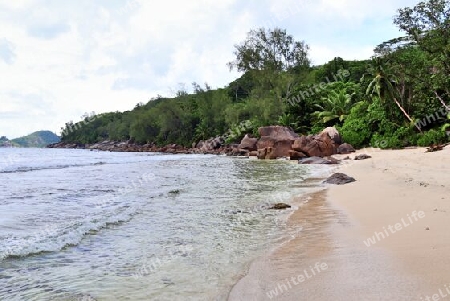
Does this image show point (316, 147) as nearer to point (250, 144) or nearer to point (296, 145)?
point (296, 145)

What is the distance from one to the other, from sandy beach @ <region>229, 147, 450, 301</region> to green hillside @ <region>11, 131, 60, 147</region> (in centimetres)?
18850

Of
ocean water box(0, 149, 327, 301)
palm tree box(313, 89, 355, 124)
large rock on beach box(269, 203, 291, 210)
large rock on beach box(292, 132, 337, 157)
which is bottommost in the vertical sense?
large rock on beach box(269, 203, 291, 210)

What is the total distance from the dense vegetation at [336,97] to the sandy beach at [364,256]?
14000 millimetres

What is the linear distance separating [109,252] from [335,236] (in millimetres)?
3743

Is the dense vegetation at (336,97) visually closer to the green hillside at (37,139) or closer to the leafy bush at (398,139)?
the leafy bush at (398,139)

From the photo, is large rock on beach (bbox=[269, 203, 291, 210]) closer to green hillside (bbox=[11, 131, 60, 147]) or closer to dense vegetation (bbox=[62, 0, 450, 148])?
dense vegetation (bbox=[62, 0, 450, 148])

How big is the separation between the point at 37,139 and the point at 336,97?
175m

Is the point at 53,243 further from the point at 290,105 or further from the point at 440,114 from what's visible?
the point at 290,105

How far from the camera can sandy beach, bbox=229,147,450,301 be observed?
3.88 m

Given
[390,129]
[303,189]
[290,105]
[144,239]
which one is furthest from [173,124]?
[144,239]

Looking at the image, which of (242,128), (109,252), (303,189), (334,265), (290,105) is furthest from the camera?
(242,128)

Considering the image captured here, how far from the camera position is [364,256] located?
5047mm

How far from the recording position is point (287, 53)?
5331 cm

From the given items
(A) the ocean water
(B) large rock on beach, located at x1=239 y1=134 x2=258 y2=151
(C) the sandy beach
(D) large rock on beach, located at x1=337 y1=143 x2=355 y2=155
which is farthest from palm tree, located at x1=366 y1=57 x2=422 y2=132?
(C) the sandy beach
